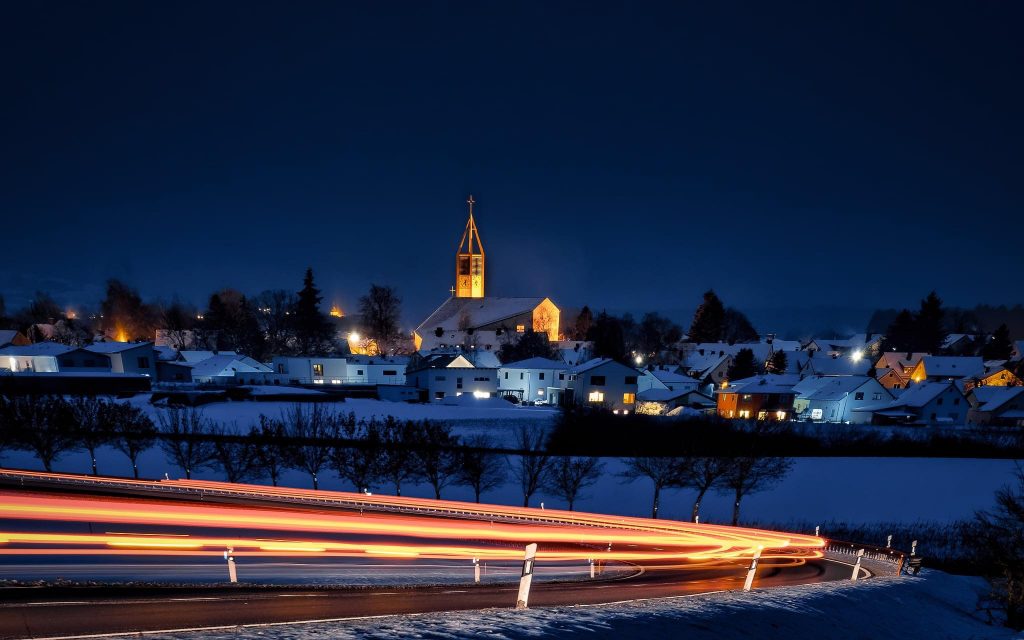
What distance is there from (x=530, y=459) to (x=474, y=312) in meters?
71.9

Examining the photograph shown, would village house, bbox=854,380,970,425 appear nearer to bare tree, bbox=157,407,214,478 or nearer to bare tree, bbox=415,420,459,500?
bare tree, bbox=415,420,459,500

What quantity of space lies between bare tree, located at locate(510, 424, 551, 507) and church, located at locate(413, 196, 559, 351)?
4892 centimetres

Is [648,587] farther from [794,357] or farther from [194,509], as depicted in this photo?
[794,357]

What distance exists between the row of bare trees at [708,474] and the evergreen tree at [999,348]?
79291mm

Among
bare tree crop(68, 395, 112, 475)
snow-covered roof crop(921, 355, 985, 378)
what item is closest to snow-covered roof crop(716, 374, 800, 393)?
snow-covered roof crop(921, 355, 985, 378)

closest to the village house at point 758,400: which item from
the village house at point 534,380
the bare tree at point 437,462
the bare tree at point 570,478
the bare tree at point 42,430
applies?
the village house at point 534,380

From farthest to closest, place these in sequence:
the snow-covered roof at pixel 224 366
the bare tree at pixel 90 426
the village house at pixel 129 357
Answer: the snow-covered roof at pixel 224 366 → the village house at pixel 129 357 → the bare tree at pixel 90 426

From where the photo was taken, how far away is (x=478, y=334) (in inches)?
3561

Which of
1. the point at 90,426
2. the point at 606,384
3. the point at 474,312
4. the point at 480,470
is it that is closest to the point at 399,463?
the point at 480,470

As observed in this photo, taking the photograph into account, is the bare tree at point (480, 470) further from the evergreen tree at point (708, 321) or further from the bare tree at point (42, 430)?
the evergreen tree at point (708, 321)

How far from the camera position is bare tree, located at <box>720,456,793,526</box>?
1075 inches

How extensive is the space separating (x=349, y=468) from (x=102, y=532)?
1690 cm

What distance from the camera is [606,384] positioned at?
4894 cm

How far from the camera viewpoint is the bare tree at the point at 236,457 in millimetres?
28141
